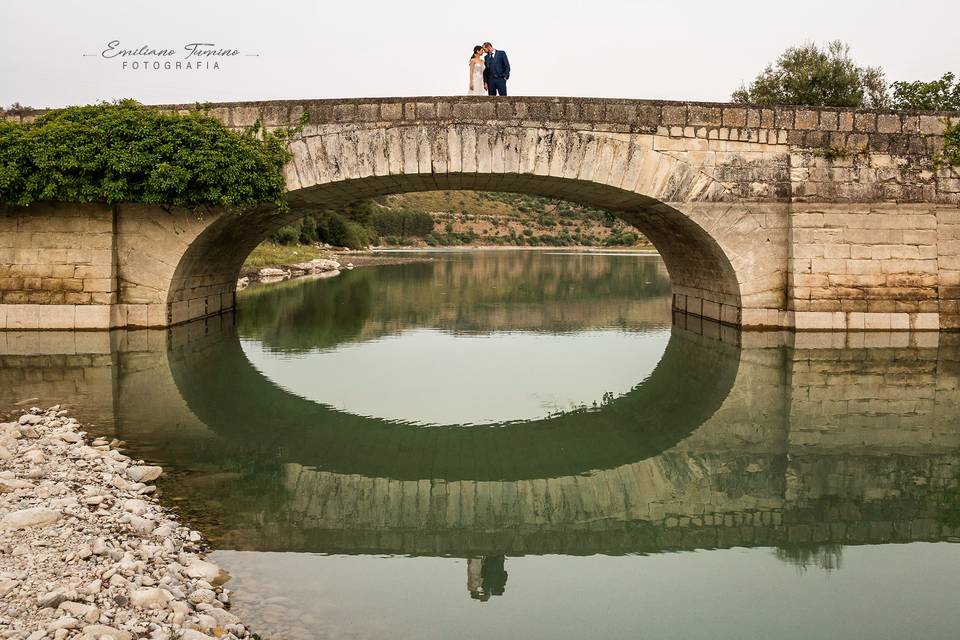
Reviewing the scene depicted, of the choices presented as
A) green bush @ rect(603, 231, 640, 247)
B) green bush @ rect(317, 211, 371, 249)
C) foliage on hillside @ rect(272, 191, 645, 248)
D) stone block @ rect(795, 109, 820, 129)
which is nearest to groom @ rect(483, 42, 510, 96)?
stone block @ rect(795, 109, 820, 129)

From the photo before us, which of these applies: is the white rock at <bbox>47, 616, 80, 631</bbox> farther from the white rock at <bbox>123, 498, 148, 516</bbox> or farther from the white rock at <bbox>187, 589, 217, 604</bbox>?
the white rock at <bbox>123, 498, 148, 516</bbox>

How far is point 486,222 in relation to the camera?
7462 centimetres

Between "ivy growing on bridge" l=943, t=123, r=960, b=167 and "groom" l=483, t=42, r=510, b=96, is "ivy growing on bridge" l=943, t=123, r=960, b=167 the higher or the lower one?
the lower one

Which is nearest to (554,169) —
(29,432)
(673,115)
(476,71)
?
(673,115)

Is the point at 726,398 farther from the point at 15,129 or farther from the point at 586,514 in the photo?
the point at 15,129

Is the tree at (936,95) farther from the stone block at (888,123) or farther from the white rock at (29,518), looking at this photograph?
the white rock at (29,518)

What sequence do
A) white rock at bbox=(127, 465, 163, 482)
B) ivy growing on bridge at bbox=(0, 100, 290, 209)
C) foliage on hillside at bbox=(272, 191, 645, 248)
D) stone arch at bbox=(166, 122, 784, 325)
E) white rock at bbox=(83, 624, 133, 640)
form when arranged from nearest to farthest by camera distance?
white rock at bbox=(83, 624, 133, 640) → white rock at bbox=(127, 465, 163, 482) → ivy growing on bridge at bbox=(0, 100, 290, 209) → stone arch at bbox=(166, 122, 784, 325) → foliage on hillside at bbox=(272, 191, 645, 248)

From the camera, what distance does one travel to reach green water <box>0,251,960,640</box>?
156 inches

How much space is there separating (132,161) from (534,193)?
263 inches

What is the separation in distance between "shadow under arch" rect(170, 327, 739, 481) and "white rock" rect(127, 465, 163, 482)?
1.17m

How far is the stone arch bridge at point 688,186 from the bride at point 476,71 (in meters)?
1.78

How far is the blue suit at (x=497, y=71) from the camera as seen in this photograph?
12945mm

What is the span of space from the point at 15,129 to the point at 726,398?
10.1m

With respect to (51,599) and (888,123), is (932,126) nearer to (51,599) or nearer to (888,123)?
(888,123)
